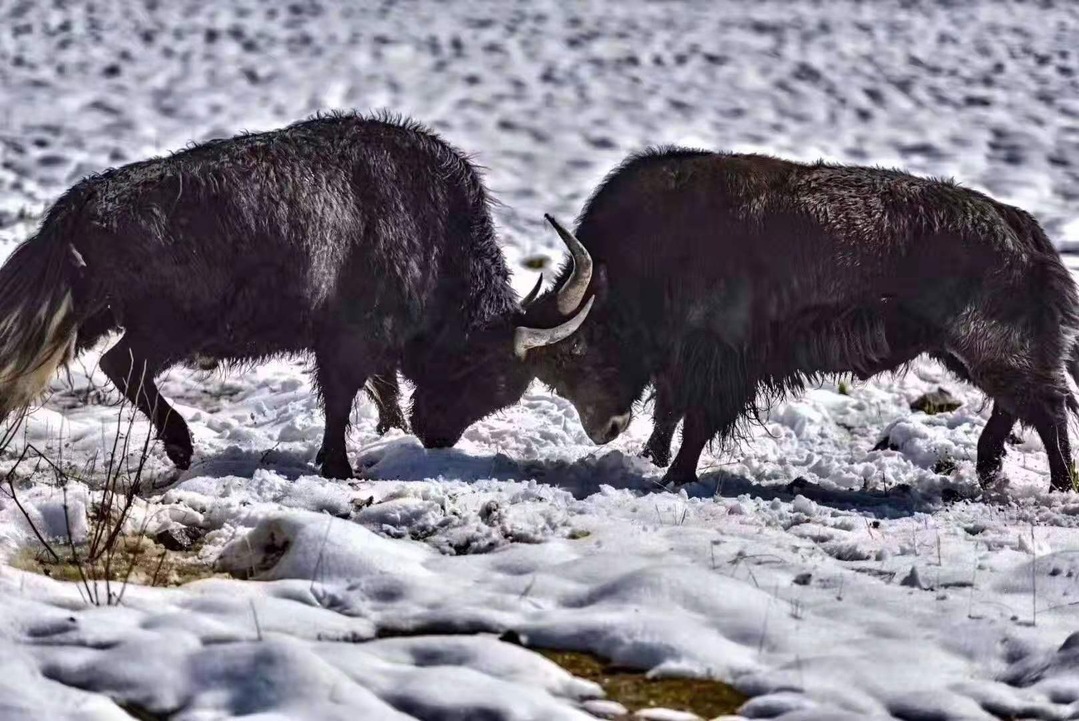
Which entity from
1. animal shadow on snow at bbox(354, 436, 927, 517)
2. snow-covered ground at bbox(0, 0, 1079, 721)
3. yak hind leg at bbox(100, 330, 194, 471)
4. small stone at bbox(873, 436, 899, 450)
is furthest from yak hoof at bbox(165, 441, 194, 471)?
small stone at bbox(873, 436, 899, 450)

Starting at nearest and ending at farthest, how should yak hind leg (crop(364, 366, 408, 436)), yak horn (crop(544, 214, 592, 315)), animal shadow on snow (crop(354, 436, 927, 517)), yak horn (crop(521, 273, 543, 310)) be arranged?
animal shadow on snow (crop(354, 436, 927, 517))
yak horn (crop(544, 214, 592, 315))
yak horn (crop(521, 273, 543, 310))
yak hind leg (crop(364, 366, 408, 436))

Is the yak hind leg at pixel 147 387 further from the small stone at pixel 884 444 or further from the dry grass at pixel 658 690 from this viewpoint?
the small stone at pixel 884 444

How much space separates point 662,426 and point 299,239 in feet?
7.29

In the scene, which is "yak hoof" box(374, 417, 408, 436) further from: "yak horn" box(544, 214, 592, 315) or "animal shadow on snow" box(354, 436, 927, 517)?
"yak horn" box(544, 214, 592, 315)

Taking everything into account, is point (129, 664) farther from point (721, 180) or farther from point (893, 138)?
point (893, 138)

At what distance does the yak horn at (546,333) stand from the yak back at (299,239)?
0.83 ft

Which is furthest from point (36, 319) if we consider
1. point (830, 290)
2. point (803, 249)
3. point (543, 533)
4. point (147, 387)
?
point (830, 290)

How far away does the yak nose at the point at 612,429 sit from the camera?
8.26 metres

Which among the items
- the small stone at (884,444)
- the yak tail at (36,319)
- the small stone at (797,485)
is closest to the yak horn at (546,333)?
the small stone at (797,485)

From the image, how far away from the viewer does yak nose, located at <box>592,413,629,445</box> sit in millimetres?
8258

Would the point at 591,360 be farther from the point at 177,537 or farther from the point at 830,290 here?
the point at 177,537

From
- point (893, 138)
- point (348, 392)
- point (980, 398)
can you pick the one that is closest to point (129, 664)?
point (348, 392)

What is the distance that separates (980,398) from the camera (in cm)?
Result: 945

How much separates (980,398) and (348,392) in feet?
13.0
